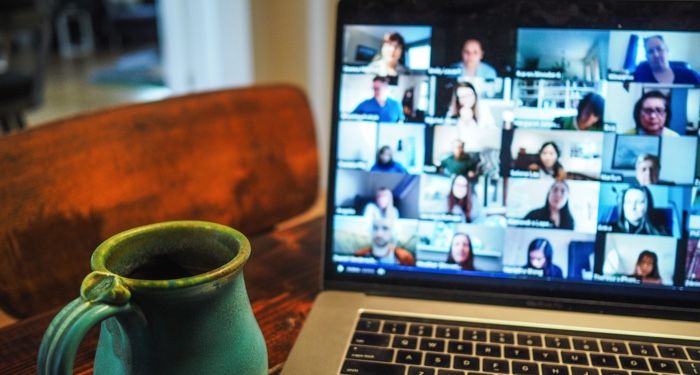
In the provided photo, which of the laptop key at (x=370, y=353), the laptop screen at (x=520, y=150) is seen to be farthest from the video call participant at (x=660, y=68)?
the laptop key at (x=370, y=353)

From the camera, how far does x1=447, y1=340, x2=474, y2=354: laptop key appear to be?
1.84 ft

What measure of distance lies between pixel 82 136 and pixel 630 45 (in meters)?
0.66

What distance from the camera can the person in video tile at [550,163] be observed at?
62 cm

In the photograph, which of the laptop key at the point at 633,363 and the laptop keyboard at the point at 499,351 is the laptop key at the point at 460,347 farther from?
the laptop key at the point at 633,363

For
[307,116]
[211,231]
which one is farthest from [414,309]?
[307,116]

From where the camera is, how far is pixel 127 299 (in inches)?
15.3

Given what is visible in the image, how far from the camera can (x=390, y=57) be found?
64 centimetres

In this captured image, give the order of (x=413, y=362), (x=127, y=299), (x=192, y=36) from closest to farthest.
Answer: (x=127, y=299) < (x=413, y=362) < (x=192, y=36)

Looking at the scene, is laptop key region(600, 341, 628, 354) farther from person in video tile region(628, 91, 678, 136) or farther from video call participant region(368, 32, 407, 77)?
video call participant region(368, 32, 407, 77)

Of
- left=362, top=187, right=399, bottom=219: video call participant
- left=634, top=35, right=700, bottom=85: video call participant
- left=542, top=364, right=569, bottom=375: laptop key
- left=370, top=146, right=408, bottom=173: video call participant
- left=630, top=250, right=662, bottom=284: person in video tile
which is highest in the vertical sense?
left=634, top=35, right=700, bottom=85: video call participant

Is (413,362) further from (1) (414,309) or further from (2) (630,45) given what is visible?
(2) (630,45)

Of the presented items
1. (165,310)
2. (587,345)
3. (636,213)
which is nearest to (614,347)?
(587,345)

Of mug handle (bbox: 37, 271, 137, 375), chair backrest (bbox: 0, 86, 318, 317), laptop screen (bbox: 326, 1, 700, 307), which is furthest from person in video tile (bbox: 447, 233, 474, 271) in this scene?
chair backrest (bbox: 0, 86, 318, 317)

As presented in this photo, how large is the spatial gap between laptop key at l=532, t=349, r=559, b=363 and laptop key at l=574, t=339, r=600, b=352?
0.02m
